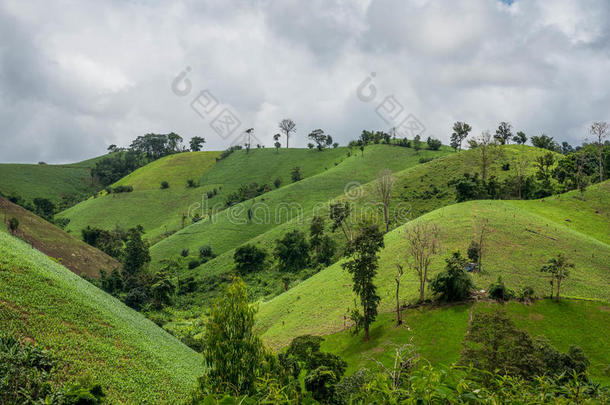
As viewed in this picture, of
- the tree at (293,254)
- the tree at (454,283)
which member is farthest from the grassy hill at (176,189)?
the tree at (454,283)

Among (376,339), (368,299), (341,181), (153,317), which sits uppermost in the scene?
(341,181)

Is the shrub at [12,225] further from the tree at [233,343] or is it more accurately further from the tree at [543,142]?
the tree at [543,142]

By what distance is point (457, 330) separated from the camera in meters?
37.6

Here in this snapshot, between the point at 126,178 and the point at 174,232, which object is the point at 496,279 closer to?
the point at 174,232

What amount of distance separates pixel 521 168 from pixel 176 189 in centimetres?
14652

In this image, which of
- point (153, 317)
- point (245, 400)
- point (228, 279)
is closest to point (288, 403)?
point (245, 400)

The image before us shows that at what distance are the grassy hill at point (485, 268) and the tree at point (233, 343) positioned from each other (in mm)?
29773

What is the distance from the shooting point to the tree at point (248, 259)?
9081cm

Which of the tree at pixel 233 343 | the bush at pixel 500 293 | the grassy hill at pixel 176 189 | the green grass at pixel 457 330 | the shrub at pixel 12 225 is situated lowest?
the green grass at pixel 457 330

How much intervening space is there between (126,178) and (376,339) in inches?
7550

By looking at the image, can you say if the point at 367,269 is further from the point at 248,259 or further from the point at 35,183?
the point at 35,183

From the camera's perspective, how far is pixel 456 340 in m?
36.2

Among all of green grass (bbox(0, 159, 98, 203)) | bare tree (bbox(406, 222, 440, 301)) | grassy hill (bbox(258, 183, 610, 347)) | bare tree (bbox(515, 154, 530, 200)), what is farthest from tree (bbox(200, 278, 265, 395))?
green grass (bbox(0, 159, 98, 203))

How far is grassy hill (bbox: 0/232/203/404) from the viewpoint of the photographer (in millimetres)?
21938
